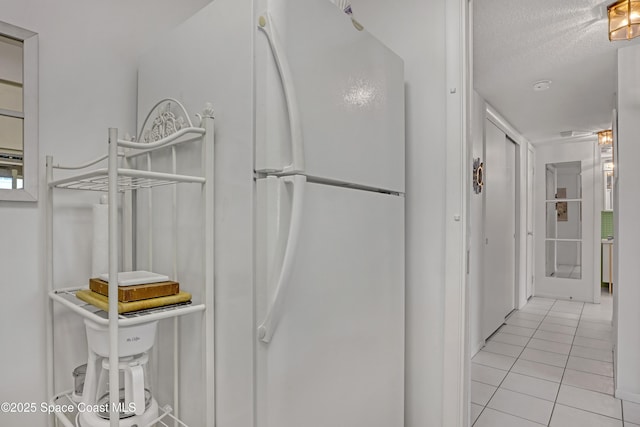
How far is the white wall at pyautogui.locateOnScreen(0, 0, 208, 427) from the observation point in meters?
1.23

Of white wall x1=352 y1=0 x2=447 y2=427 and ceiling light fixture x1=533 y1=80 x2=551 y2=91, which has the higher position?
ceiling light fixture x1=533 y1=80 x2=551 y2=91

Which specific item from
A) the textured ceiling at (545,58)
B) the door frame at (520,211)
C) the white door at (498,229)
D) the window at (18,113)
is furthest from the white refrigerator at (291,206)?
the door frame at (520,211)

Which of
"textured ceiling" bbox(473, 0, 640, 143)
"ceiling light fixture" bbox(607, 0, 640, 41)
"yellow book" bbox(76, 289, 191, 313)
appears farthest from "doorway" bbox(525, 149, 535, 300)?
"yellow book" bbox(76, 289, 191, 313)

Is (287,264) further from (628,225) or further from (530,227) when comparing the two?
(530,227)

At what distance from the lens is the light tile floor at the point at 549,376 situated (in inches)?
86.4

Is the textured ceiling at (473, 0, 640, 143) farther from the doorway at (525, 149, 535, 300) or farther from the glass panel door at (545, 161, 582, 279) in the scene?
the glass panel door at (545, 161, 582, 279)

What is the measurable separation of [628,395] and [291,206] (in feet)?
9.30

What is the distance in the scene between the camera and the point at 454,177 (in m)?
1.55

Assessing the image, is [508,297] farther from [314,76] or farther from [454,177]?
[314,76]

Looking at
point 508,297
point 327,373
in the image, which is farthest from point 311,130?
point 508,297

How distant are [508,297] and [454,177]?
3495 millimetres

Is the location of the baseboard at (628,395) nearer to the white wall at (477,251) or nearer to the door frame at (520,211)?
the white wall at (477,251)

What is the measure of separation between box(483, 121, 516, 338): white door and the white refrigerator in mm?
2623

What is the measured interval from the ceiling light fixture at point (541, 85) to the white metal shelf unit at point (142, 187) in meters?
3.12
